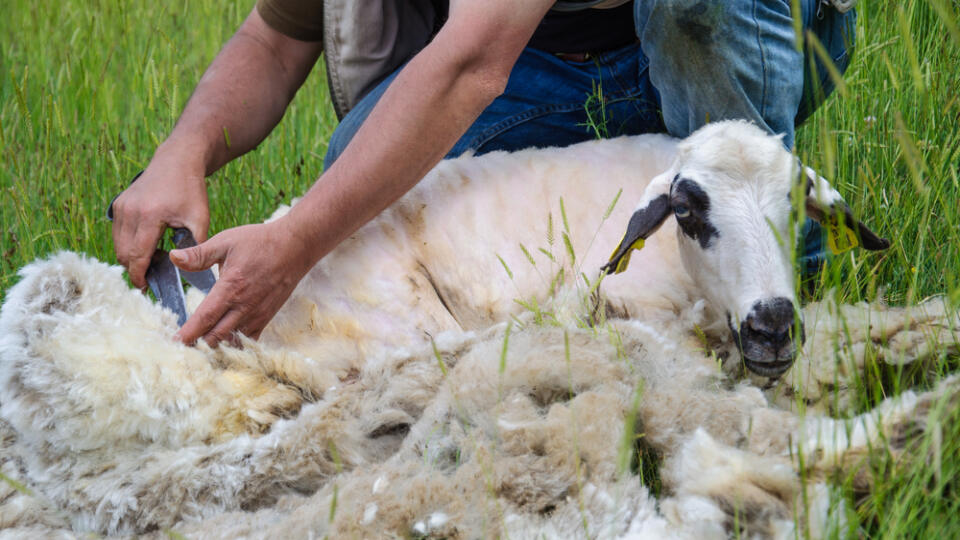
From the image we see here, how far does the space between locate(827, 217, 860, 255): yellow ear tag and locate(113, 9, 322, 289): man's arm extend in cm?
144

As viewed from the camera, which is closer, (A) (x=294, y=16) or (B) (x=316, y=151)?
(A) (x=294, y=16)

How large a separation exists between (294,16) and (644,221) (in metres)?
1.24

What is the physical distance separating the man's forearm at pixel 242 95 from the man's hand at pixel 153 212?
109 mm

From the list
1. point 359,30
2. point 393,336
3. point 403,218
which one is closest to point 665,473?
point 393,336

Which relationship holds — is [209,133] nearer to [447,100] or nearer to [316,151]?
[447,100]

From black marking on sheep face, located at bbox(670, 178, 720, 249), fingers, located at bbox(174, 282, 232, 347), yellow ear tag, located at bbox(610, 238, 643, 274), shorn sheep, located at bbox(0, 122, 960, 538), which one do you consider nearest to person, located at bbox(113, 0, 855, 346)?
fingers, located at bbox(174, 282, 232, 347)

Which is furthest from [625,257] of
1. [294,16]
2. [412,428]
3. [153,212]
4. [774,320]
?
[294,16]

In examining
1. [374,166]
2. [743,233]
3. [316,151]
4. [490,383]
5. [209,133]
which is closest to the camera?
[490,383]

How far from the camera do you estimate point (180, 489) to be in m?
1.58

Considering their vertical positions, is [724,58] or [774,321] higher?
[724,58]

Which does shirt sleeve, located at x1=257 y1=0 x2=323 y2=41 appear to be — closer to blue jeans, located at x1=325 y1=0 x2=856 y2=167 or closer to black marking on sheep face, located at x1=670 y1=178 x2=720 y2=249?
blue jeans, located at x1=325 y1=0 x2=856 y2=167

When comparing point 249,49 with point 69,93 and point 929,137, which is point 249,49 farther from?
point 929,137

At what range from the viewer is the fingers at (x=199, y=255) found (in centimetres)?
185

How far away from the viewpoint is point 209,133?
7.84ft
